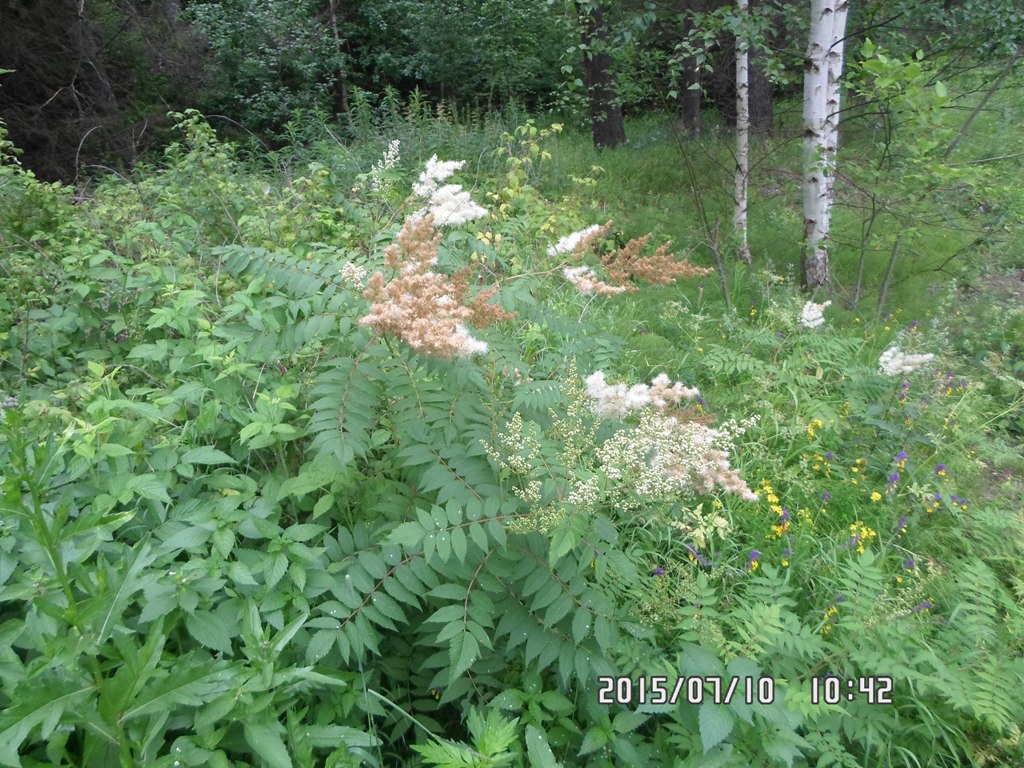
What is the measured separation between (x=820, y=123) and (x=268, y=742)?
5405 millimetres

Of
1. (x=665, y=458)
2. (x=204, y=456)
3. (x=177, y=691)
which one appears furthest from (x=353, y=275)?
(x=177, y=691)

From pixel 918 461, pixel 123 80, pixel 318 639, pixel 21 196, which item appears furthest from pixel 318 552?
pixel 123 80

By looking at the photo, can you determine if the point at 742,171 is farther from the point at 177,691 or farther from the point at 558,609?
the point at 177,691

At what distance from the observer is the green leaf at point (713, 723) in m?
1.63

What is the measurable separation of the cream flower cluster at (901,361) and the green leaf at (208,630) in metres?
3.28

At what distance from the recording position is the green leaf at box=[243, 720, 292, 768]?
1.42m

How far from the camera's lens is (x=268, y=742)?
1.46 meters

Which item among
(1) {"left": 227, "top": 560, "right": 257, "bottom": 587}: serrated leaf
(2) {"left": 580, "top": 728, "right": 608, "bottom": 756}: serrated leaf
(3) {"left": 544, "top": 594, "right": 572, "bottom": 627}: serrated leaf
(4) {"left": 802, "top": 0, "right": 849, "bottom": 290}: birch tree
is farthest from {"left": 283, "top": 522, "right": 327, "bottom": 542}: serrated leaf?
(4) {"left": 802, "top": 0, "right": 849, "bottom": 290}: birch tree

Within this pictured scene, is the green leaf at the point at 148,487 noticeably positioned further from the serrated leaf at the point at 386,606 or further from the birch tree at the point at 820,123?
the birch tree at the point at 820,123

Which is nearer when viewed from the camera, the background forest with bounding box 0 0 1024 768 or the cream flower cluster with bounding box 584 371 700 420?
the background forest with bounding box 0 0 1024 768

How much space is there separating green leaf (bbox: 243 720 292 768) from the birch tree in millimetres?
4655

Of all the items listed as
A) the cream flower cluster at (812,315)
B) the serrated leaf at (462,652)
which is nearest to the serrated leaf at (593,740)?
A: the serrated leaf at (462,652)

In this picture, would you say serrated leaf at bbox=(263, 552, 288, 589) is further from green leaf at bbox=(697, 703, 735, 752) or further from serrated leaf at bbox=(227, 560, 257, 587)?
green leaf at bbox=(697, 703, 735, 752)

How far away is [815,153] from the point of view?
4.61 meters
